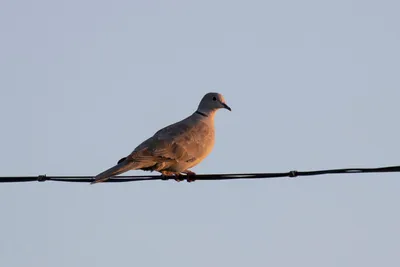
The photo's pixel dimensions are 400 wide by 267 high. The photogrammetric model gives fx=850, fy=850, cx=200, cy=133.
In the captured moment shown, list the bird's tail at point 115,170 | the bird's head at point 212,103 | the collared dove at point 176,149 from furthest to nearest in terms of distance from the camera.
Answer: the bird's head at point 212,103 < the collared dove at point 176,149 < the bird's tail at point 115,170

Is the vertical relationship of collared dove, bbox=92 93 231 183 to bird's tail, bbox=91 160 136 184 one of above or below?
above

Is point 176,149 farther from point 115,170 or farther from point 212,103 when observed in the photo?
point 212,103

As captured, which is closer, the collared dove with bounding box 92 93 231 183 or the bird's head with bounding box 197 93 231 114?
the collared dove with bounding box 92 93 231 183

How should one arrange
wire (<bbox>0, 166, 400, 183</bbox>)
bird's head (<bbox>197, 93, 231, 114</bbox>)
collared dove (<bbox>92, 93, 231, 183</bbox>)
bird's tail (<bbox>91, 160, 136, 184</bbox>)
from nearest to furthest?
wire (<bbox>0, 166, 400, 183</bbox>) → bird's tail (<bbox>91, 160, 136, 184</bbox>) → collared dove (<bbox>92, 93, 231, 183</bbox>) → bird's head (<bbox>197, 93, 231, 114</bbox>)

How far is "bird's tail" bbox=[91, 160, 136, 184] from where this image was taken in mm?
7918

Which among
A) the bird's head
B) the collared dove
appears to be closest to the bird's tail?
the collared dove

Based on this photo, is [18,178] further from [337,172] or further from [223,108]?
[223,108]

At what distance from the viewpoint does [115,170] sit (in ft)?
27.6

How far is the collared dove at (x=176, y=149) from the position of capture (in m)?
8.91

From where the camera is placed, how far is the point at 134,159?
8891 mm

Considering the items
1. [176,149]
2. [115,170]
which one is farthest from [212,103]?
[115,170]

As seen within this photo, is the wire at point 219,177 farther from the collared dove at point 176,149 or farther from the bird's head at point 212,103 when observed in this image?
the bird's head at point 212,103

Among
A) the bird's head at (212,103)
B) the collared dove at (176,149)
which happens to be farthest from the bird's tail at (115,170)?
the bird's head at (212,103)

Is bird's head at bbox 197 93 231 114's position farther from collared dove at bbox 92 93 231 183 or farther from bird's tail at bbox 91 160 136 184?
bird's tail at bbox 91 160 136 184
